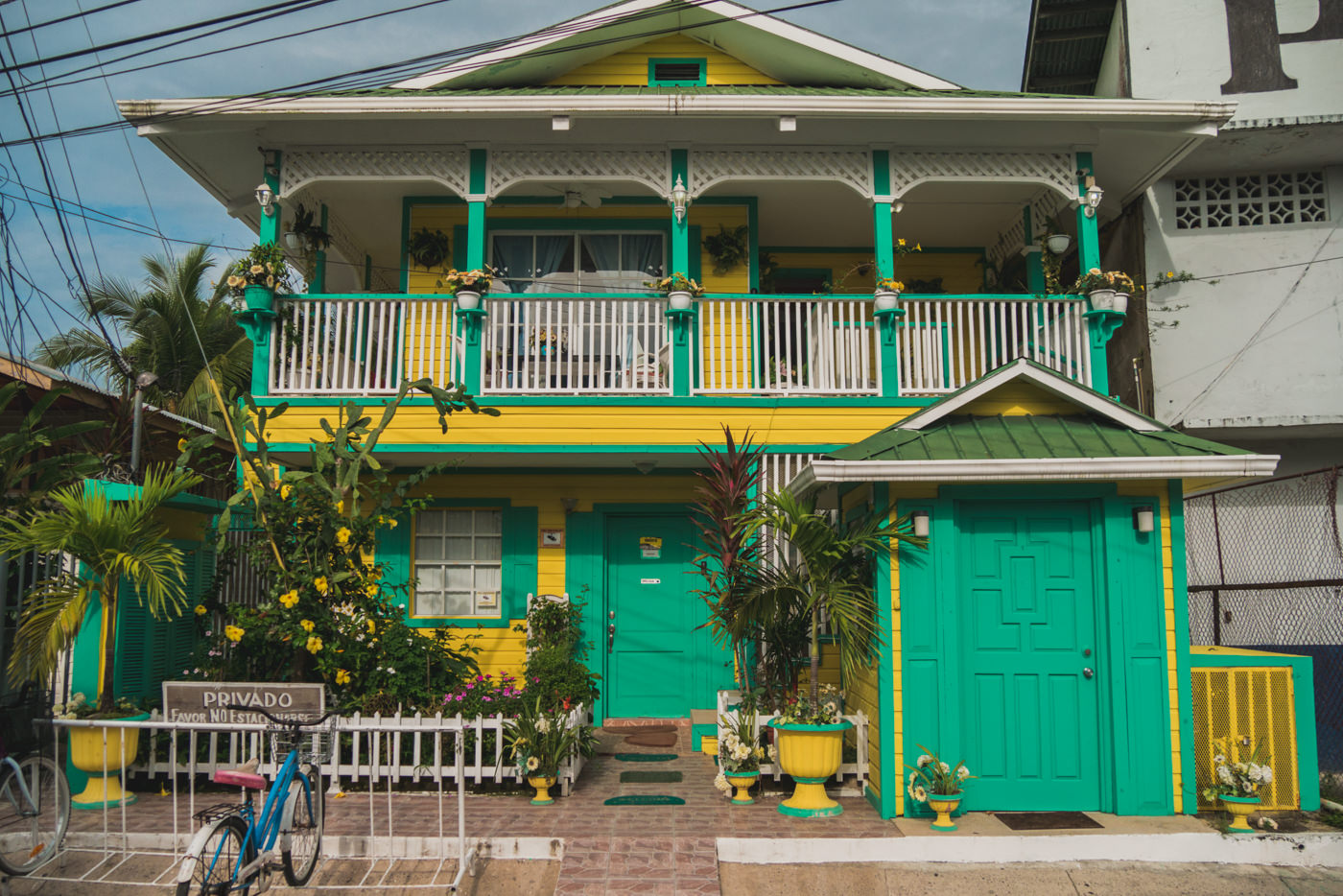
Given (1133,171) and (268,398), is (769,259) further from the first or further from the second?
(268,398)

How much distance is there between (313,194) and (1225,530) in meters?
11.4

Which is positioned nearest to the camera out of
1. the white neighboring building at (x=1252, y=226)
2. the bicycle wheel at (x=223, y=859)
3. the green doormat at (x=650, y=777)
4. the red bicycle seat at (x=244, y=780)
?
the bicycle wheel at (x=223, y=859)

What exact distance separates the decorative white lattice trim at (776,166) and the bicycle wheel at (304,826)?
6.69 metres

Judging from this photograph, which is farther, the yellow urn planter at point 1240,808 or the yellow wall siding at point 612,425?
the yellow wall siding at point 612,425

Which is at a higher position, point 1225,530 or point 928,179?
point 928,179

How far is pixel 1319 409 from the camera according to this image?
10750 mm

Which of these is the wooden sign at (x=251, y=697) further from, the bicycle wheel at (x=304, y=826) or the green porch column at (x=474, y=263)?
the green porch column at (x=474, y=263)

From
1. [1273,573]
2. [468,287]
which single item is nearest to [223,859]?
[468,287]

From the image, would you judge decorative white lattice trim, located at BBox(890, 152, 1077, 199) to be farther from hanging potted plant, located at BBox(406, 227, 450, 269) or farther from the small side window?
hanging potted plant, located at BBox(406, 227, 450, 269)

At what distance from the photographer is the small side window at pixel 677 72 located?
11398 millimetres

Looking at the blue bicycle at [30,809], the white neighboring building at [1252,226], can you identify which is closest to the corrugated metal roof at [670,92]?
the white neighboring building at [1252,226]

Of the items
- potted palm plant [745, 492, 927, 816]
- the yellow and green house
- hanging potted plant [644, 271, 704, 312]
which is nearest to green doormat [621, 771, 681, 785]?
potted palm plant [745, 492, 927, 816]

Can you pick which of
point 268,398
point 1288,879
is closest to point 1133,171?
point 1288,879

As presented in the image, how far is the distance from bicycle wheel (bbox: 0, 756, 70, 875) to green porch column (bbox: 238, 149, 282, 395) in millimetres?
3988
